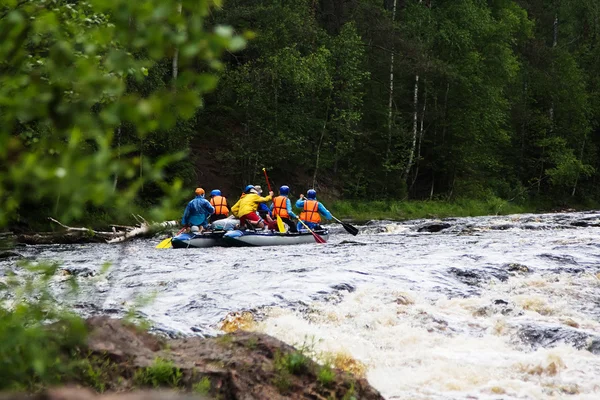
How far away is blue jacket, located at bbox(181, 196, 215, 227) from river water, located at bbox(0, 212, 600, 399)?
3412mm

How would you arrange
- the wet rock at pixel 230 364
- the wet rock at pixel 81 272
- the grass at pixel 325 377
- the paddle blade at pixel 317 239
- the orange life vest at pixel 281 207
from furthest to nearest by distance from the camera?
1. the orange life vest at pixel 281 207
2. the paddle blade at pixel 317 239
3. the wet rock at pixel 81 272
4. the grass at pixel 325 377
5. the wet rock at pixel 230 364

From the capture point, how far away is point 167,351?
4703 mm

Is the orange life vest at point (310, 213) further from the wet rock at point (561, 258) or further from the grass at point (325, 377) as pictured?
the grass at point (325, 377)

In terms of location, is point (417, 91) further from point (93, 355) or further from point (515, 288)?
point (93, 355)

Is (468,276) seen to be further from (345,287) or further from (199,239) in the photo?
(199,239)

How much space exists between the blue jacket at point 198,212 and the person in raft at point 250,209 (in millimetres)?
779

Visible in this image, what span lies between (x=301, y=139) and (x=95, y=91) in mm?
26286

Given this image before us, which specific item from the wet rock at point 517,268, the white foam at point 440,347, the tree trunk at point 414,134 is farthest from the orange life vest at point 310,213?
the tree trunk at point 414,134

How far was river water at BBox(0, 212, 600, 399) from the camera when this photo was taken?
586 cm

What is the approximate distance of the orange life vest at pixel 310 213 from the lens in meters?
18.8

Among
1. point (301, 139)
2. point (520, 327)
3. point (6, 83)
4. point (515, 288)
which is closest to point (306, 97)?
point (301, 139)

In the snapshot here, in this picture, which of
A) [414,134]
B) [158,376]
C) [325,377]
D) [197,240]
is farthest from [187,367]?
[414,134]

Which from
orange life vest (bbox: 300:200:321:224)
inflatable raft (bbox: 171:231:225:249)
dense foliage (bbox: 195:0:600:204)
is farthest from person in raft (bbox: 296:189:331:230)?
dense foliage (bbox: 195:0:600:204)

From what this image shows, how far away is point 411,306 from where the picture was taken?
26.4 feet
